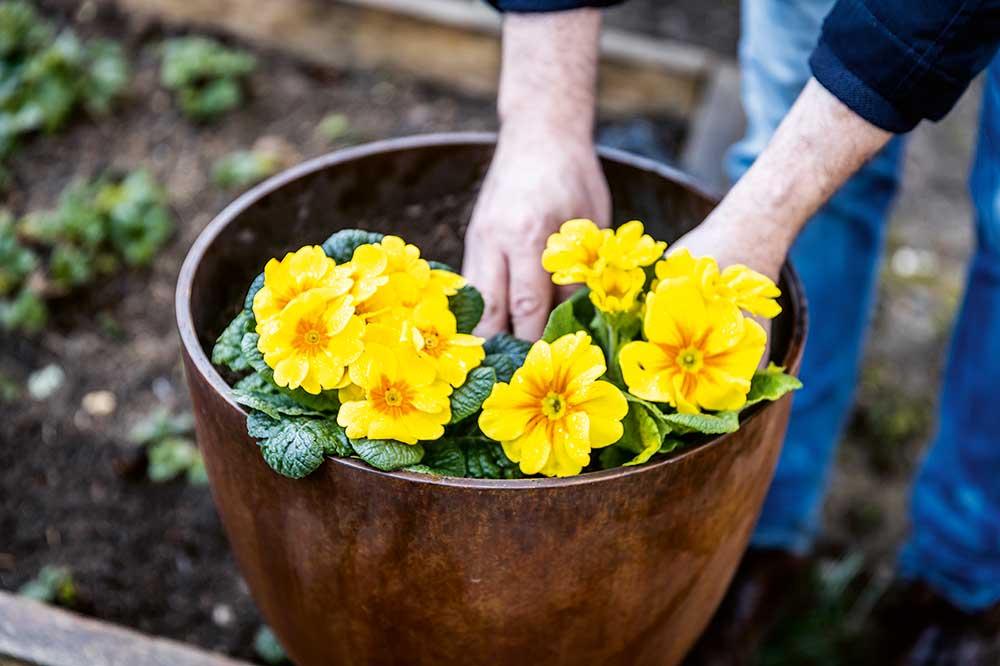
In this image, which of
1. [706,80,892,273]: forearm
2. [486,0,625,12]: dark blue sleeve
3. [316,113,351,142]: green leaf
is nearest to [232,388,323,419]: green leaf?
[706,80,892,273]: forearm

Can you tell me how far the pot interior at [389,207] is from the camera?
1.21m

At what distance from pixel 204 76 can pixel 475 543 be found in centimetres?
224

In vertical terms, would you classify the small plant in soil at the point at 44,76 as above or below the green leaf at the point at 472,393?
below

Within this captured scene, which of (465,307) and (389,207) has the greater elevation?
(465,307)

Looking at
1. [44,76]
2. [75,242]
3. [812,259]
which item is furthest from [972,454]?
[44,76]

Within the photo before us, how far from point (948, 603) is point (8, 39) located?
2.55 m

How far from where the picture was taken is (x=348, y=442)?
93cm

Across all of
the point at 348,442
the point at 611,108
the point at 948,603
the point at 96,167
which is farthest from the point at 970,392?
the point at 96,167

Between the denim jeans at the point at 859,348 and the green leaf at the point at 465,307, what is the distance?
2.43 feet

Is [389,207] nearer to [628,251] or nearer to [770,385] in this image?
[628,251]

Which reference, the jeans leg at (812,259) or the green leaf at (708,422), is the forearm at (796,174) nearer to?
the green leaf at (708,422)

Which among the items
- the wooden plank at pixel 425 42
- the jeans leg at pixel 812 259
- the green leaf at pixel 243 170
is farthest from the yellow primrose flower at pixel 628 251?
the wooden plank at pixel 425 42

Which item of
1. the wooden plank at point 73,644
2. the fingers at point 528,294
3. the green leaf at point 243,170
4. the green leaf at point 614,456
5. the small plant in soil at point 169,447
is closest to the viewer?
the green leaf at point 614,456

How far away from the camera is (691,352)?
917 mm
